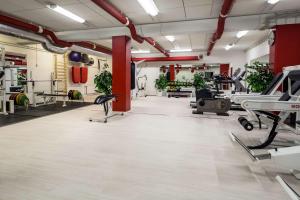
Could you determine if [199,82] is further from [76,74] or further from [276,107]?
[276,107]

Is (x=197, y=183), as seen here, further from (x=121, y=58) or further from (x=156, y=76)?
(x=156, y=76)

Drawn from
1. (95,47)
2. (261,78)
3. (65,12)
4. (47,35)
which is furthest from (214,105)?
(95,47)

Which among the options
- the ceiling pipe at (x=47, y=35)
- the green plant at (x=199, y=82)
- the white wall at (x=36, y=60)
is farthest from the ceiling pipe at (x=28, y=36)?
the green plant at (x=199, y=82)

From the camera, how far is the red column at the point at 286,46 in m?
5.52

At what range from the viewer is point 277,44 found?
5688 millimetres

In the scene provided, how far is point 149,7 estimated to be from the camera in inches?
208

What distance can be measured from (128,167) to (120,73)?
4.60 m

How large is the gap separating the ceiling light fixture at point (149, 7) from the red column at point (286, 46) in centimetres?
350

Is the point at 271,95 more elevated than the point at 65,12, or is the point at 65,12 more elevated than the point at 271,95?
the point at 65,12

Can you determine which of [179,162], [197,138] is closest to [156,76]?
[197,138]

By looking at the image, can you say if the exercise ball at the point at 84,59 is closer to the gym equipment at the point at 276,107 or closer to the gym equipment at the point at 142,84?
the gym equipment at the point at 142,84

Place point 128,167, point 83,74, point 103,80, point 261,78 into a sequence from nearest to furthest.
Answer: point 128,167
point 261,78
point 103,80
point 83,74

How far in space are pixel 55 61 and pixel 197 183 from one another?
399 inches

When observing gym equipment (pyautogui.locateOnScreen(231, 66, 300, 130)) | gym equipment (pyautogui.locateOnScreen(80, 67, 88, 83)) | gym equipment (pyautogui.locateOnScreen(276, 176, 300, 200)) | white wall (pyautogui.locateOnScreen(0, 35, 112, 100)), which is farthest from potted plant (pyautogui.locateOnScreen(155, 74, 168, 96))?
gym equipment (pyautogui.locateOnScreen(276, 176, 300, 200))
